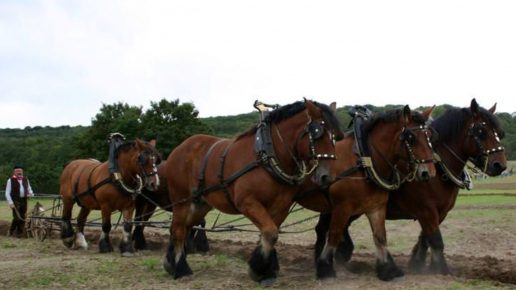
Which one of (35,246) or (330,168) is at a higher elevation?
(330,168)

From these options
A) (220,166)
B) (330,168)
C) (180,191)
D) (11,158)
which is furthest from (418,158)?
(11,158)

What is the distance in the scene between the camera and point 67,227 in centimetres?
1315

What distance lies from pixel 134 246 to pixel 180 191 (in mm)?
3914

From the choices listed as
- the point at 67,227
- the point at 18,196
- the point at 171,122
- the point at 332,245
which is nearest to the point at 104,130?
the point at 171,122

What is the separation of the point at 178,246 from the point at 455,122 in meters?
4.28

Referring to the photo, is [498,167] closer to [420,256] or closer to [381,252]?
[420,256]

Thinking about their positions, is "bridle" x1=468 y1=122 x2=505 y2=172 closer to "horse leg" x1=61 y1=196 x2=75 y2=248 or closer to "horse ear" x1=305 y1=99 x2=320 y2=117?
"horse ear" x1=305 y1=99 x2=320 y2=117

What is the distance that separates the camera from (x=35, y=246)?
42.7 ft

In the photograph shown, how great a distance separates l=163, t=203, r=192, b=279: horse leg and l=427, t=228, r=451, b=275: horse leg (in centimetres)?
332

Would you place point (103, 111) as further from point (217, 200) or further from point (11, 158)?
point (217, 200)

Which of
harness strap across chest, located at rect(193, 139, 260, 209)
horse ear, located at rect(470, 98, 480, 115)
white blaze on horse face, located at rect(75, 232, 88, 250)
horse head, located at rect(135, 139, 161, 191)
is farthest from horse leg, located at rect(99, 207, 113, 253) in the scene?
horse ear, located at rect(470, 98, 480, 115)

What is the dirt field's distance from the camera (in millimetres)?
7434

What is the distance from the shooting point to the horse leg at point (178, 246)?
8.38 m

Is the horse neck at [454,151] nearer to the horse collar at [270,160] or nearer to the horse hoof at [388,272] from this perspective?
the horse hoof at [388,272]
